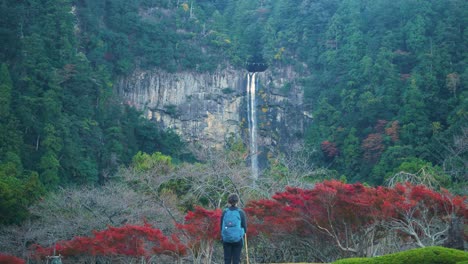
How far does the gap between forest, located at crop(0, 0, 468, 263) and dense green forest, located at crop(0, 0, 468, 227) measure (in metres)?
0.13

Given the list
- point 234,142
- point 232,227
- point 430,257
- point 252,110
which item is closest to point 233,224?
point 232,227

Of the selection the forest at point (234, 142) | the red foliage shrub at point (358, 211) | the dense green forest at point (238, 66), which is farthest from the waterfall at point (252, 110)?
the red foliage shrub at point (358, 211)

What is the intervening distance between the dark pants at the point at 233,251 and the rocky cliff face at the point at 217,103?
148 feet

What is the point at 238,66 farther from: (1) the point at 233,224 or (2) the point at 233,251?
(1) the point at 233,224

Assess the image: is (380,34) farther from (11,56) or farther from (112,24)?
(11,56)

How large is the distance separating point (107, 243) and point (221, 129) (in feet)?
132

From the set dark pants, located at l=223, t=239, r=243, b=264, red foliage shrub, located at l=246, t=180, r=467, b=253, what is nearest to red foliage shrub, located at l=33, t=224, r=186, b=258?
red foliage shrub, located at l=246, t=180, r=467, b=253

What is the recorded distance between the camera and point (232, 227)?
1086cm

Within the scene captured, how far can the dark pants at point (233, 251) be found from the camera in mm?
11062

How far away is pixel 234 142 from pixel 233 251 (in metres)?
44.2

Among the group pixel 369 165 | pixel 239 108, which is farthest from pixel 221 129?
pixel 369 165

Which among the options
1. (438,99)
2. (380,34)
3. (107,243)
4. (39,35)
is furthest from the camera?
(380,34)

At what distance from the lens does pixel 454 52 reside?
43.8m

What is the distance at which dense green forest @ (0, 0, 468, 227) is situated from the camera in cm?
3834
